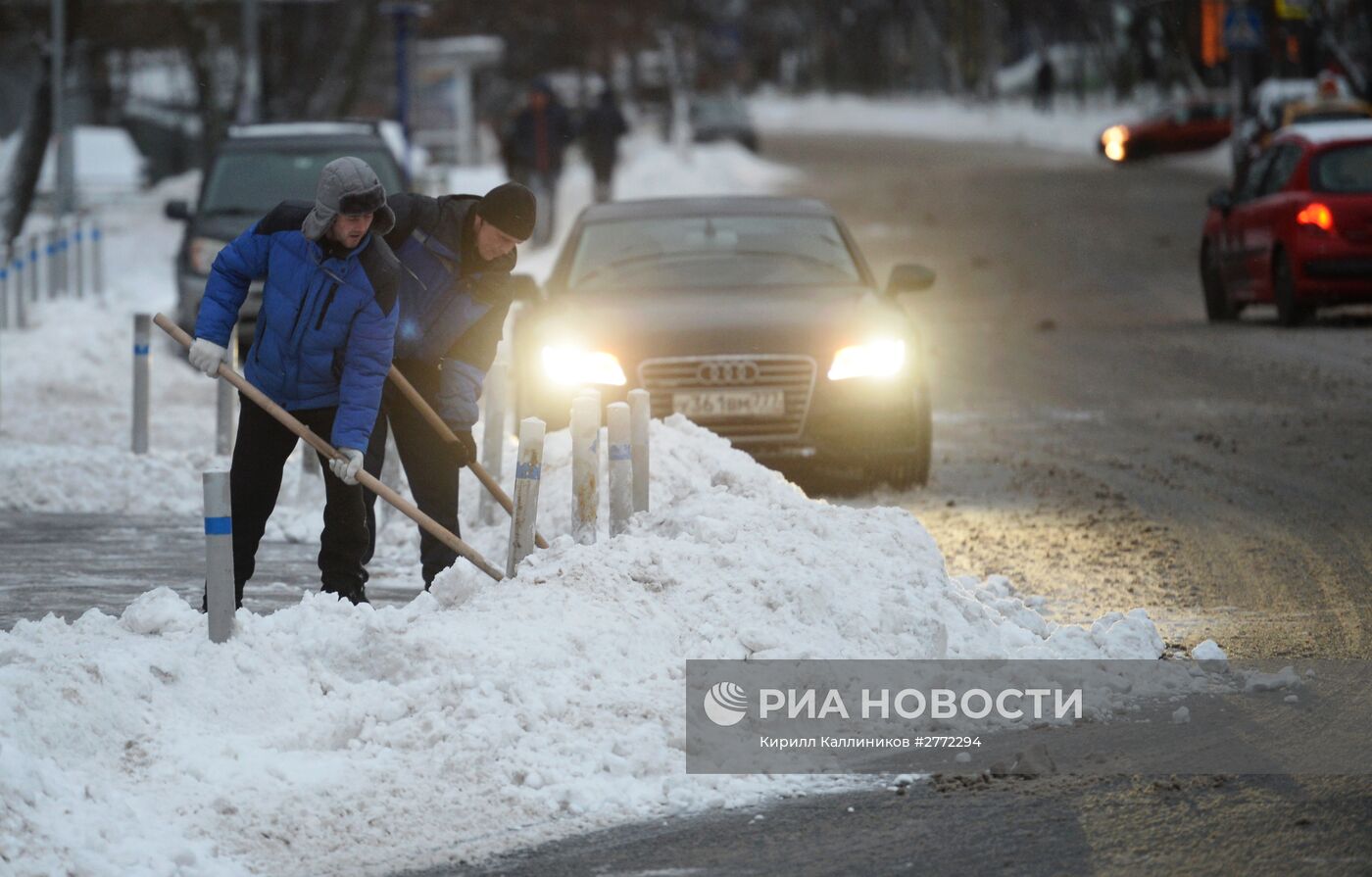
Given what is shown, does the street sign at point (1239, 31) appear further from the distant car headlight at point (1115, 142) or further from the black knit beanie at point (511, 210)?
the black knit beanie at point (511, 210)

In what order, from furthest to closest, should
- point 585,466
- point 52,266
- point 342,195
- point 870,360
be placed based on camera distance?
point 52,266 < point 870,360 < point 585,466 < point 342,195

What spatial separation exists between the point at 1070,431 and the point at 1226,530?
368 cm

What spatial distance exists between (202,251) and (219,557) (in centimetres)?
1110

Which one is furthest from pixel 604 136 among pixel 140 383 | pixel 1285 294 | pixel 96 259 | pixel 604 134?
pixel 140 383

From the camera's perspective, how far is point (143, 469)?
1162cm

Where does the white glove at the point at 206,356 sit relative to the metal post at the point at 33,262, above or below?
above

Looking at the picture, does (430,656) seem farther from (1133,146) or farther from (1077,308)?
(1133,146)

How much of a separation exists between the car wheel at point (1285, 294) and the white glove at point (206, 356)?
1327 cm

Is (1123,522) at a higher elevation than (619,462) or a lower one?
lower

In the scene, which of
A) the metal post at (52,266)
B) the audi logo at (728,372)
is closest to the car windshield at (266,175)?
the metal post at (52,266)

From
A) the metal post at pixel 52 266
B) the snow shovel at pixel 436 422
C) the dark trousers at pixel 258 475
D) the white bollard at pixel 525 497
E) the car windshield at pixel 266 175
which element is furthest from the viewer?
the metal post at pixel 52 266

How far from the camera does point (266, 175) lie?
714 inches

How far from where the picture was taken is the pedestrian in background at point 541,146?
97.4 ft

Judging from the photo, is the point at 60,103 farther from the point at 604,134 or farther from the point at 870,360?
the point at 870,360
